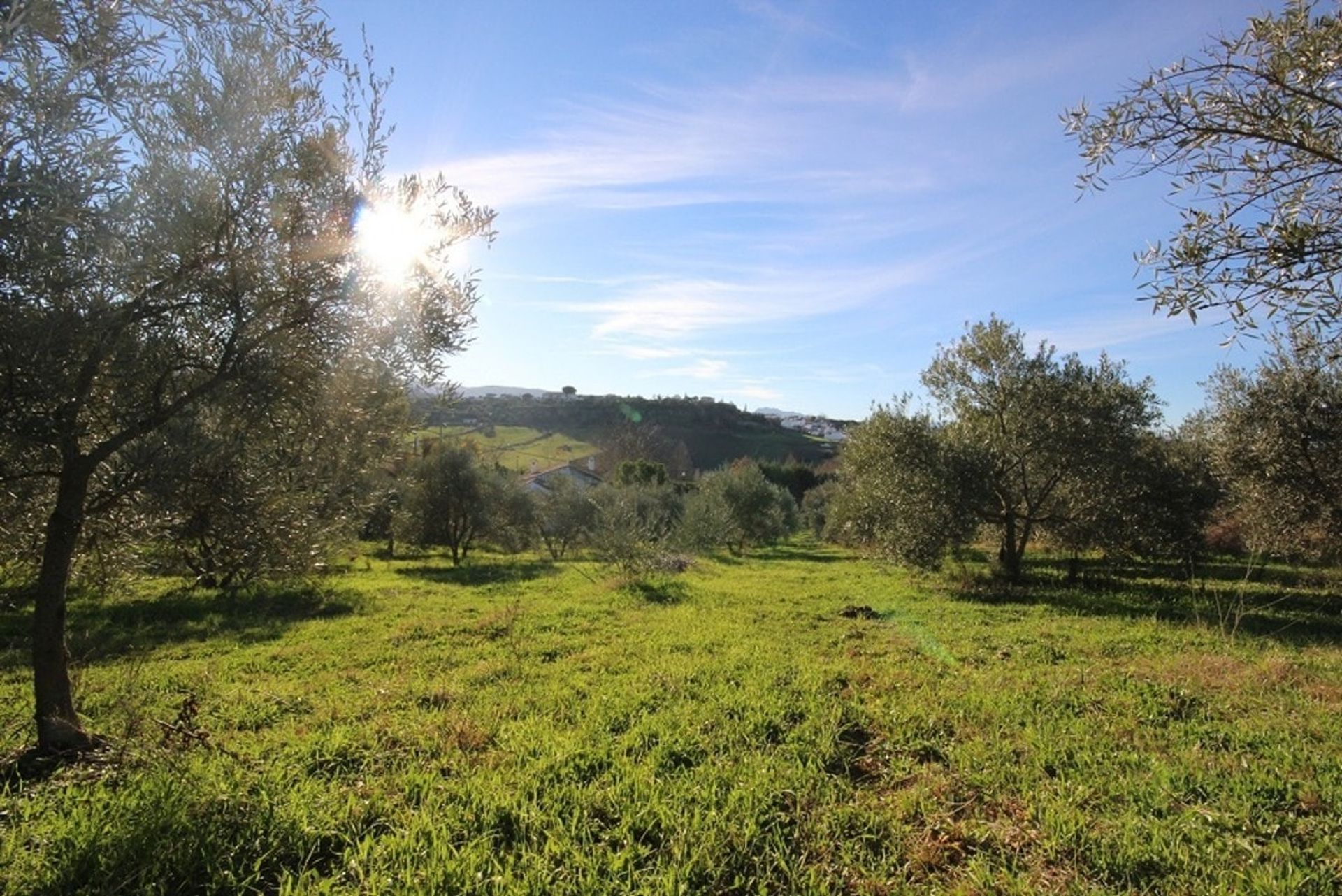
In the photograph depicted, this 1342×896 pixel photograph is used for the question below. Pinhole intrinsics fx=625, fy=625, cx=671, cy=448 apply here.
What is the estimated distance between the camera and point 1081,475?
22.1 m

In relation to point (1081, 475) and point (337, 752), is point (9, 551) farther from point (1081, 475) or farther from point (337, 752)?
point (1081, 475)

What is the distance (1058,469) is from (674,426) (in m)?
98.6

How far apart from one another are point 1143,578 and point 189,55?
30.5 metres

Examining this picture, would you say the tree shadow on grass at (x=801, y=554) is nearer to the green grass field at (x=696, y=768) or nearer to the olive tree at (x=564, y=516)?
the olive tree at (x=564, y=516)

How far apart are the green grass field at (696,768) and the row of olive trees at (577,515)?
12352mm

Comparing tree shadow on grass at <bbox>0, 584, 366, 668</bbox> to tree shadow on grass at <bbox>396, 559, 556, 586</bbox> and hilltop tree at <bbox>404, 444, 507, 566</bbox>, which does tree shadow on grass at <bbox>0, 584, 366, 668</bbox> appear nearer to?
tree shadow on grass at <bbox>396, 559, 556, 586</bbox>

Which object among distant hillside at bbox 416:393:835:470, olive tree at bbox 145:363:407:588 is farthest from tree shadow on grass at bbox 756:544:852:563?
distant hillside at bbox 416:393:835:470

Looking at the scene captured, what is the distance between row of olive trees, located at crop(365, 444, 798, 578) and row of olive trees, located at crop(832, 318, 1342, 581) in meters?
9.97

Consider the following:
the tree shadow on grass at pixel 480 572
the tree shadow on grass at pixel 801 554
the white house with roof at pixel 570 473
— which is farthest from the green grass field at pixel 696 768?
the white house with roof at pixel 570 473

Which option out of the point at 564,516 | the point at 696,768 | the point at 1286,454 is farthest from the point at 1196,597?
the point at 564,516

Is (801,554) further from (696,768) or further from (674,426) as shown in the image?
(674,426)

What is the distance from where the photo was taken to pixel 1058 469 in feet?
73.0

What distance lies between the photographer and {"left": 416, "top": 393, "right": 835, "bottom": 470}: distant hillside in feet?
361

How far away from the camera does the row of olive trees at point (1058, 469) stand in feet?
63.0
